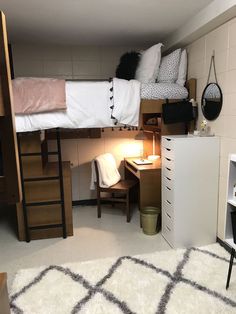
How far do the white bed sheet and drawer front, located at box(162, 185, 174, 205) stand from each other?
1044 millimetres

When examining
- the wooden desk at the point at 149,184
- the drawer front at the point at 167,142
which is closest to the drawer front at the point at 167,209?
the wooden desk at the point at 149,184

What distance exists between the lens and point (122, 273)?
2.23 meters

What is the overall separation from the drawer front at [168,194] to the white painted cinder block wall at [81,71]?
1.31 meters

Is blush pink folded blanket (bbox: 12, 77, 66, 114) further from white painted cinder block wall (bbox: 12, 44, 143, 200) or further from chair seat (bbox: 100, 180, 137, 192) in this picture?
chair seat (bbox: 100, 180, 137, 192)

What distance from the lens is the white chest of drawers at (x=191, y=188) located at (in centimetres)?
253

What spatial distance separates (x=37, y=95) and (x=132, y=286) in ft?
6.46

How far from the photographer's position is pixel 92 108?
9.01 feet

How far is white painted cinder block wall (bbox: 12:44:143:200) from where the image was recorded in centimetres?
354

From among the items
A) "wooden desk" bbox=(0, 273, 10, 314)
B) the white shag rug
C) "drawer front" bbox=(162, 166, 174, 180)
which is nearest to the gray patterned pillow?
"drawer front" bbox=(162, 166, 174, 180)

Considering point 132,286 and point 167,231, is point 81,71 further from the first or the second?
point 132,286

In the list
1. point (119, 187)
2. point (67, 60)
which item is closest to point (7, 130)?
point (119, 187)

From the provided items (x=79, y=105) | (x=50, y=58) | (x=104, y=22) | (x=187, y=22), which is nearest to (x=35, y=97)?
(x=79, y=105)

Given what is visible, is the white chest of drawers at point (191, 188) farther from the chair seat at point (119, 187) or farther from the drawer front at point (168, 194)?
the chair seat at point (119, 187)

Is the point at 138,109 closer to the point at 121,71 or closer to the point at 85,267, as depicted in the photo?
the point at 121,71
